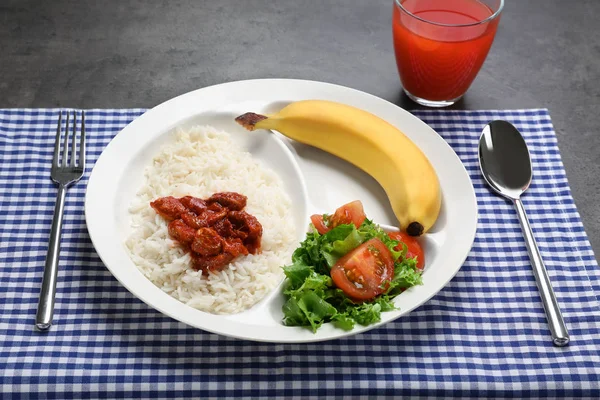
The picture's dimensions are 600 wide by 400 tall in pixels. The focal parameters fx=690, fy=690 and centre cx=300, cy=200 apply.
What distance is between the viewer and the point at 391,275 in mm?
2076

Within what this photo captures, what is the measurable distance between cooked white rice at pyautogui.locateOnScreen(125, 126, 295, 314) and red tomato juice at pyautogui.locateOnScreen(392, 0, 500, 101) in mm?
803

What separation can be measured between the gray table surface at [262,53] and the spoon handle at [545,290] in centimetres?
58

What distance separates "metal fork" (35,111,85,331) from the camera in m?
2.13

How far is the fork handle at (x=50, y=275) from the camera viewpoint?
2.10 m

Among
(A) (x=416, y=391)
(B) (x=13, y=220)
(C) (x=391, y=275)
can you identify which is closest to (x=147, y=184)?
(B) (x=13, y=220)

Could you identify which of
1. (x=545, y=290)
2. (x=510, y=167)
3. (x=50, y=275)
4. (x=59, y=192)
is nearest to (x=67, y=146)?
(x=59, y=192)

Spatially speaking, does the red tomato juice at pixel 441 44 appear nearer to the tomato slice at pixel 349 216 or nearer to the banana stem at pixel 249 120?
the banana stem at pixel 249 120

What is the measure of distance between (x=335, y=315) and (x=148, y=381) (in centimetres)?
57

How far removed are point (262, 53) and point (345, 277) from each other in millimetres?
1673

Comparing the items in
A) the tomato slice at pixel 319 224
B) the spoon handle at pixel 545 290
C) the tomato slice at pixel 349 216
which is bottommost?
the spoon handle at pixel 545 290

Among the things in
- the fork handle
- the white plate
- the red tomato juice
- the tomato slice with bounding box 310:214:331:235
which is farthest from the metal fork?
the red tomato juice

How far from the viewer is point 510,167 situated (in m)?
2.65

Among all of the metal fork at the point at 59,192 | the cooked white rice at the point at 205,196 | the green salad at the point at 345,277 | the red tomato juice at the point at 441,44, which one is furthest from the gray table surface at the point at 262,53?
the green salad at the point at 345,277

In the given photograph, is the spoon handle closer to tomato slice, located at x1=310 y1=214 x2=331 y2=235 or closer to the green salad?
the green salad
